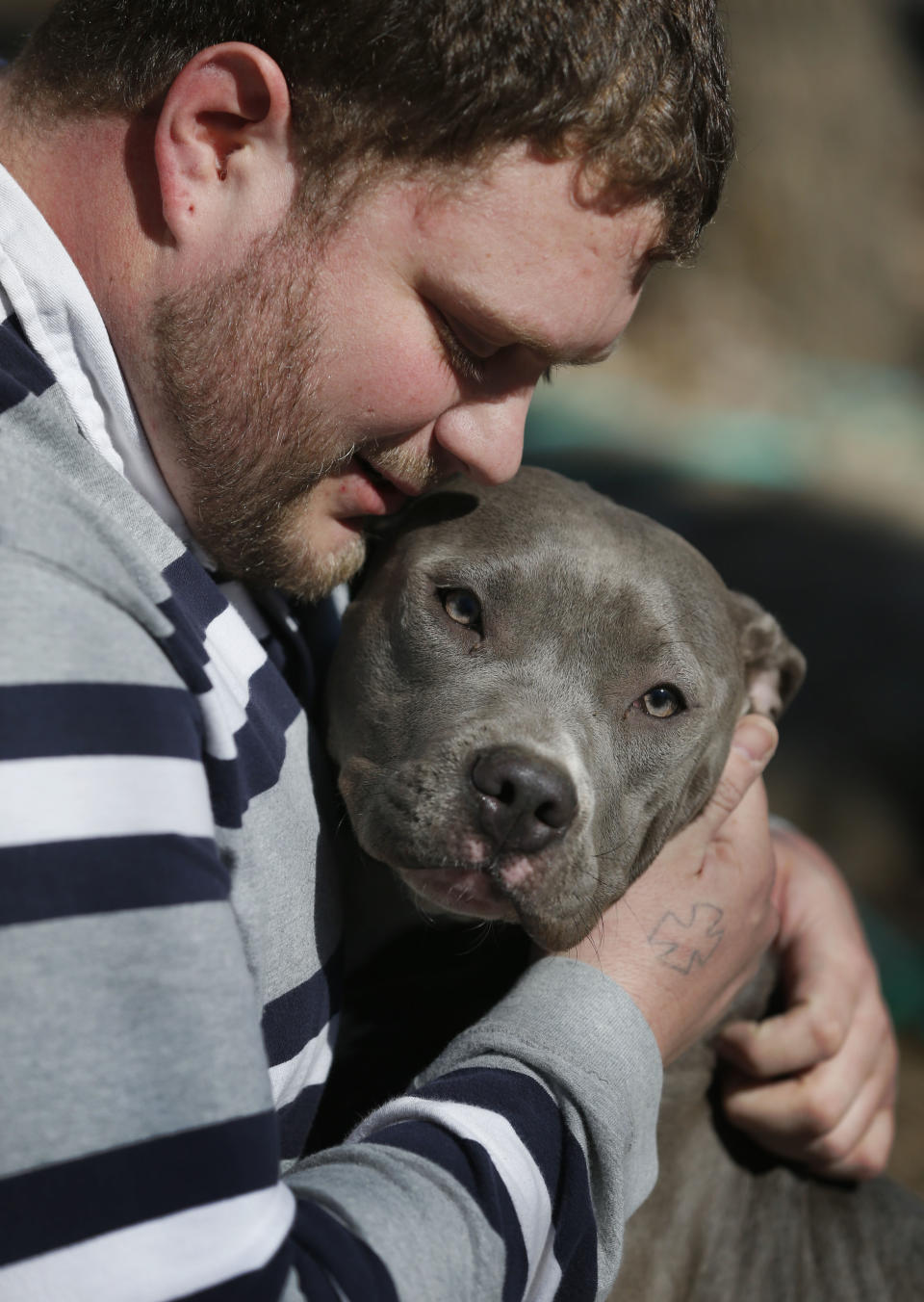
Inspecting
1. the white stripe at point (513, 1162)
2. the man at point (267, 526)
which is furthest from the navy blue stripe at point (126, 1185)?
the white stripe at point (513, 1162)

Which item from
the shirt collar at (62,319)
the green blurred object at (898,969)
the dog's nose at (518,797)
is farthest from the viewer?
the green blurred object at (898,969)

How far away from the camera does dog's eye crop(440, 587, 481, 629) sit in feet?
7.86

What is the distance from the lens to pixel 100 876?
1225 millimetres

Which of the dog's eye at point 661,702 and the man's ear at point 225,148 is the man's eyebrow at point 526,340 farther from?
the dog's eye at point 661,702

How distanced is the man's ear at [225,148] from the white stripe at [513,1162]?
4.01 feet

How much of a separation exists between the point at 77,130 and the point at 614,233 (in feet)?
2.66

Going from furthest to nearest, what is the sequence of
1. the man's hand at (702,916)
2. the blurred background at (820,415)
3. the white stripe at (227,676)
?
the blurred background at (820,415), the man's hand at (702,916), the white stripe at (227,676)

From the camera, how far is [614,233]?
1922 mm

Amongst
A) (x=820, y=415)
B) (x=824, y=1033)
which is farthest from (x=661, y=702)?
(x=820, y=415)

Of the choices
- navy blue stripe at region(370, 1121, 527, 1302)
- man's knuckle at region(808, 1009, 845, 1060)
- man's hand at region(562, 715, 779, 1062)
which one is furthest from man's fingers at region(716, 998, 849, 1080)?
navy blue stripe at region(370, 1121, 527, 1302)

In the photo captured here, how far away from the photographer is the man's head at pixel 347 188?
1785mm

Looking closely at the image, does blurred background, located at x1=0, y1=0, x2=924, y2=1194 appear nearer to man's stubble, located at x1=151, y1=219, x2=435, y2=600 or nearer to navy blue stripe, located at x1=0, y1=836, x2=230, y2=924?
man's stubble, located at x1=151, y1=219, x2=435, y2=600

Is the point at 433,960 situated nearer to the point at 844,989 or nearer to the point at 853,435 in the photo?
the point at 844,989

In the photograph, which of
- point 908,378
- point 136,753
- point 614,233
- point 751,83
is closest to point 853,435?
point 908,378
